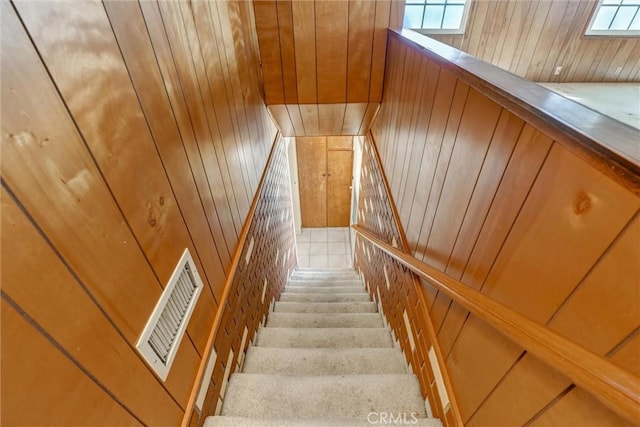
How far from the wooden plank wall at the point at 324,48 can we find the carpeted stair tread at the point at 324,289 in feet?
6.81

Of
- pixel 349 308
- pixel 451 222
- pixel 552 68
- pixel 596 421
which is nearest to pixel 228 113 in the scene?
pixel 451 222

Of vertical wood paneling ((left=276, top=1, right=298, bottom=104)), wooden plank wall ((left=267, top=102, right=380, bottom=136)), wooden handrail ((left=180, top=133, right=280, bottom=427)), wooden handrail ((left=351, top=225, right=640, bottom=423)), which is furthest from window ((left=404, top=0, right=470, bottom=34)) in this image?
wooden handrail ((left=351, top=225, right=640, bottom=423))

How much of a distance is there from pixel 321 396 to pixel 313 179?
4.48 meters

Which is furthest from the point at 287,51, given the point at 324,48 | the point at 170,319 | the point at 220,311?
the point at 170,319

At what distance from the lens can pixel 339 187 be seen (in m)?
5.71

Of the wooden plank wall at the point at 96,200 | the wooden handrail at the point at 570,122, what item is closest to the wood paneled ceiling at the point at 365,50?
the wooden plank wall at the point at 96,200

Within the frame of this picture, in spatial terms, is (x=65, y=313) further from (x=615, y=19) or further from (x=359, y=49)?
(x=615, y=19)

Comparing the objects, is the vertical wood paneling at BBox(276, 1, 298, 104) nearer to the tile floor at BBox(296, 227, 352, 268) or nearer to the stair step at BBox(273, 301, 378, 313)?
the stair step at BBox(273, 301, 378, 313)

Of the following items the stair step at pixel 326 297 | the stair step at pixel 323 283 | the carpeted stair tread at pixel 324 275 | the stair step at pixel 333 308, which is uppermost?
the carpeted stair tread at pixel 324 275

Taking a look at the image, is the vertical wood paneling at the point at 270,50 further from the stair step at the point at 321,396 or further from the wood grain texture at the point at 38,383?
the wood grain texture at the point at 38,383

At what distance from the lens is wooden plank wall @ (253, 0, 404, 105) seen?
196 cm

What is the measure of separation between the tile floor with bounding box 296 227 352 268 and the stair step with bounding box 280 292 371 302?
1.95 meters

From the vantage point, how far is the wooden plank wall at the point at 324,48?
6.45 ft

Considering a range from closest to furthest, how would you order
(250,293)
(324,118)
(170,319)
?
(170,319) < (250,293) < (324,118)
